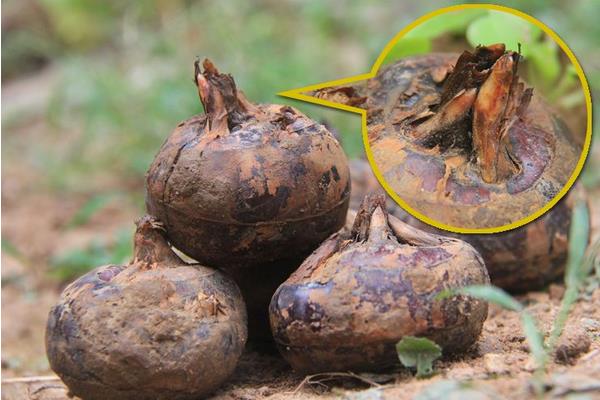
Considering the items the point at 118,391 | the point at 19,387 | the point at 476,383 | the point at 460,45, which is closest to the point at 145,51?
the point at 460,45

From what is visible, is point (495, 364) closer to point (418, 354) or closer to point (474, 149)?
point (418, 354)

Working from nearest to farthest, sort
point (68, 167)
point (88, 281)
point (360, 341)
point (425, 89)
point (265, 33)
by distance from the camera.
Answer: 1. point (360, 341)
2. point (88, 281)
3. point (425, 89)
4. point (68, 167)
5. point (265, 33)

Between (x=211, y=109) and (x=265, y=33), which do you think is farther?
(x=265, y=33)

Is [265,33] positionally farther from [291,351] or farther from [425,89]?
[291,351]

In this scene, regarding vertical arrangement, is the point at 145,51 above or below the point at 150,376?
above

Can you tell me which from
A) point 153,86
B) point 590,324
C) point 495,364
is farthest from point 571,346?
point 153,86

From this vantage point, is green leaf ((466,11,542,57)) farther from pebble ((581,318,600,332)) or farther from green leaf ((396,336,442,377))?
green leaf ((396,336,442,377))

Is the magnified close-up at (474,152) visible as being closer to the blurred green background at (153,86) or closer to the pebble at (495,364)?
the pebble at (495,364)
